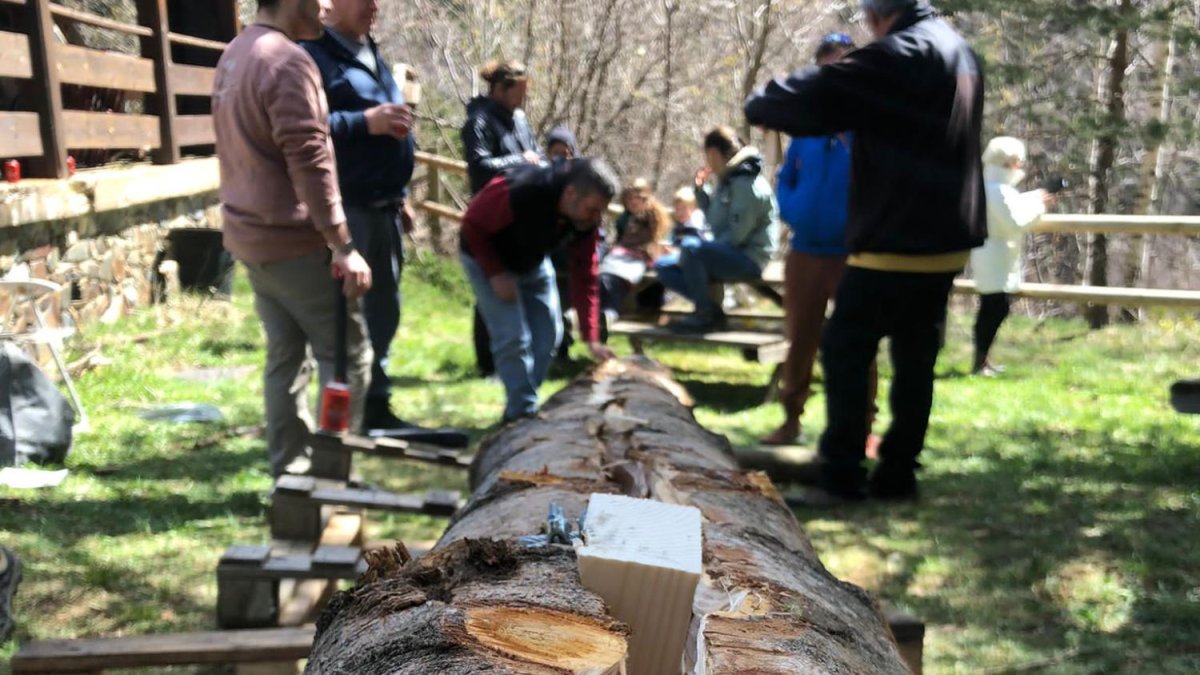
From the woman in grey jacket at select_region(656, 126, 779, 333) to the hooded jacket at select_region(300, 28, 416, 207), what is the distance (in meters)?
2.57

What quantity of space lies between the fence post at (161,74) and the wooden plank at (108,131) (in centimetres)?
12

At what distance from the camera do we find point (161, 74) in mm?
8242

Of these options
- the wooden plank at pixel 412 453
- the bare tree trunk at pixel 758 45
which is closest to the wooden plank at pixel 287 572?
the wooden plank at pixel 412 453

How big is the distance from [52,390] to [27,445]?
0.27 meters

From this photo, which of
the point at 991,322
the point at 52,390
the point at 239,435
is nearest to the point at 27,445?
the point at 52,390

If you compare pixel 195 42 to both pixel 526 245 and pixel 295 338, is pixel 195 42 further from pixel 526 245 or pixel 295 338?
pixel 295 338

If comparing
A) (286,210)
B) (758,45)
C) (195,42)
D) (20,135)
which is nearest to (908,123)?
(286,210)

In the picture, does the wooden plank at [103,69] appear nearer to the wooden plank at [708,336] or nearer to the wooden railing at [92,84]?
the wooden railing at [92,84]

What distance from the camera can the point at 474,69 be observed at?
1311 cm

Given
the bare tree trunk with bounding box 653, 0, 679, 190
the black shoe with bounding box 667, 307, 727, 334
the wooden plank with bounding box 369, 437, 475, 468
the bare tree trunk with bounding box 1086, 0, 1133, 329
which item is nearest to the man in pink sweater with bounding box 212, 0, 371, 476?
the wooden plank with bounding box 369, 437, 475, 468

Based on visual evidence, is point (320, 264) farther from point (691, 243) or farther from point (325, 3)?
point (691, 243)

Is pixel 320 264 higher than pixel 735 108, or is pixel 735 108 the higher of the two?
pixel 735 108

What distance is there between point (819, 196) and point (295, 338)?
252 centimetres

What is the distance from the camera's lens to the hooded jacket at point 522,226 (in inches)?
175
